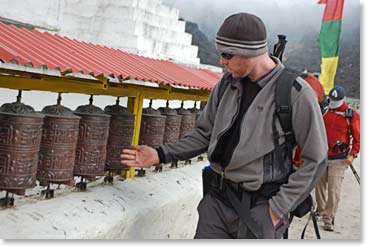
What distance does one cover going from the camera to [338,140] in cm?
543

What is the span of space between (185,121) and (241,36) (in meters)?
2.41

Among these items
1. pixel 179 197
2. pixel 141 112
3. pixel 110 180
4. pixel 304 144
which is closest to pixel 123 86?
pixel 141 112

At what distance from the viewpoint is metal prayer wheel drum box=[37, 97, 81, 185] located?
251 centimetres

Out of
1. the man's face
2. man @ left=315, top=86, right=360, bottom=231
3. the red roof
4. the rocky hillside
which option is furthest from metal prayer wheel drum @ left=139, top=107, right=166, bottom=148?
the rocky hillside

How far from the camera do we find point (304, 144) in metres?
1.99

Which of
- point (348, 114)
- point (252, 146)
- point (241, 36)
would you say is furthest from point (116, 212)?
point (348, 114)

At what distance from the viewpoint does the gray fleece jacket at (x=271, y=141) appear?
197cm

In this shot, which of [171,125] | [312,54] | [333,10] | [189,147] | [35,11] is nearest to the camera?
[189,147]

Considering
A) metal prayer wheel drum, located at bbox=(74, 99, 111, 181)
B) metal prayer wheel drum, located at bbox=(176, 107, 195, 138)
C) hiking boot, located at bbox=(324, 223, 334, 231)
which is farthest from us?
hiking boot, located at bbox=(324, 223, 334, 231)

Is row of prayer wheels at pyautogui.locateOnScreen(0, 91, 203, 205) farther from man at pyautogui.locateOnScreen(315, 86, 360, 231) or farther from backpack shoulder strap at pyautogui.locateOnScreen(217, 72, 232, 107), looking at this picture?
man at pyautogui.locateOnScreen(315, 86, 360, 231)

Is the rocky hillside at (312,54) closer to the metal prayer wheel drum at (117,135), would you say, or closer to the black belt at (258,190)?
the metal prayer wheel drum at (117,135)

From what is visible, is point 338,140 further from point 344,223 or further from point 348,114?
point 344,223

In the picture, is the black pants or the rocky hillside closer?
the black pants

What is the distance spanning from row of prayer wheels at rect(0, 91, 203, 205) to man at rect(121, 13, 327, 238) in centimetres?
80
